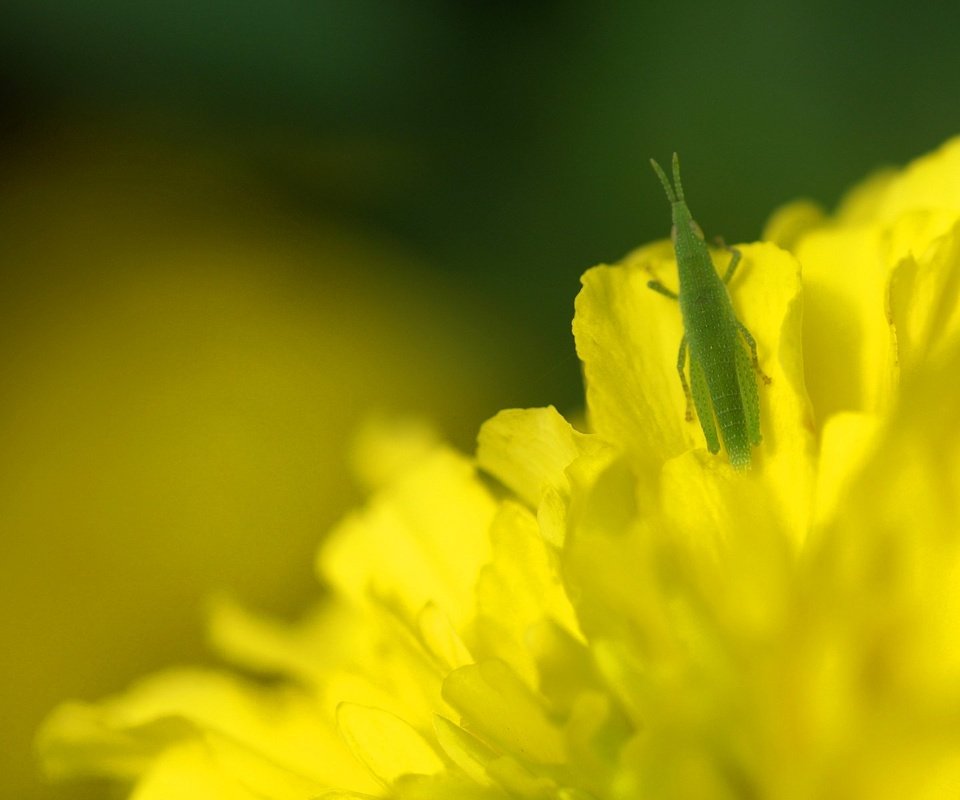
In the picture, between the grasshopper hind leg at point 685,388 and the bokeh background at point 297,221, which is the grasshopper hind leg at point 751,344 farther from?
Result: the bokeh background at point 297,221

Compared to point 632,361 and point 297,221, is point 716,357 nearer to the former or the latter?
point 632,361

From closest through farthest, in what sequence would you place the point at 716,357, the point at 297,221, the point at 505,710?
the point at 505,710
the point at 716,357
the point at 297,221

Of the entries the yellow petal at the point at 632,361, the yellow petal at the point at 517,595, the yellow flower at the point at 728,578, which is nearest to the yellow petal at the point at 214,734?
the yellow flower at the point at 728,578

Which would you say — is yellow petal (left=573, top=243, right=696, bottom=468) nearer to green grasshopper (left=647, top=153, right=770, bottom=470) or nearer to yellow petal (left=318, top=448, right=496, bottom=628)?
green grasshopper (left=647, top=153, right=770, bottom=470)

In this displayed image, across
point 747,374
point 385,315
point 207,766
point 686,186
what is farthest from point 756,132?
point 207,766

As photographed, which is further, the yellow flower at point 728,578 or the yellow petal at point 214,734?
the yellow petal at point 214,734

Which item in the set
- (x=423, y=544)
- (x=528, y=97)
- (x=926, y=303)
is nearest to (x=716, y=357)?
(x=926, y=303)

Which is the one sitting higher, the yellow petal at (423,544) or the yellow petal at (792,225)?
the yellow petal at (792,225)
